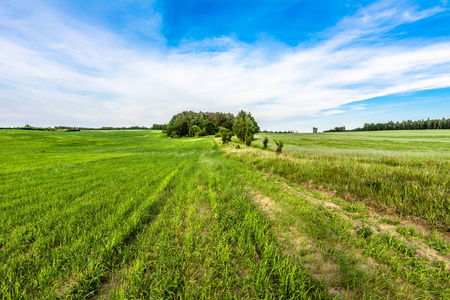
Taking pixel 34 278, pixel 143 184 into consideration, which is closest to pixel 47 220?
pixel 34 278

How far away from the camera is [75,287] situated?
8.15 feet

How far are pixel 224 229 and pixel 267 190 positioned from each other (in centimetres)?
422

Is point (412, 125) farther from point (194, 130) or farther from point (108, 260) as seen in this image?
point (108, 260)

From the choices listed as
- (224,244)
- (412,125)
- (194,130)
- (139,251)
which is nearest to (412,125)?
(412,125)

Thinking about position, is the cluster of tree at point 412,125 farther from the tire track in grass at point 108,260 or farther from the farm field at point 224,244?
the tire track in grass at point 108,260

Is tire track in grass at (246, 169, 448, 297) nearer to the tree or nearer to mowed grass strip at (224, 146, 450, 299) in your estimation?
mowed grass strip at (224, 146, 450, 299)

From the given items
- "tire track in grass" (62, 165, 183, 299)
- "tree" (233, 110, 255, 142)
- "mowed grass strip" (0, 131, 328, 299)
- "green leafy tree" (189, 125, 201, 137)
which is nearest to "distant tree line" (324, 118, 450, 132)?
"tree" (233, 110, 255, 142)

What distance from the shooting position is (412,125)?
90.2m

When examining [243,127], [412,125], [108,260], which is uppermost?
[412,125]

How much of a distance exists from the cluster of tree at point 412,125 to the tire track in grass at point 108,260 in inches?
5616

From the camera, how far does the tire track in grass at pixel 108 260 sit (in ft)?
8.15

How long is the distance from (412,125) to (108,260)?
146738 millimetres

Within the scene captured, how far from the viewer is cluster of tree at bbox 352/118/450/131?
82650mm

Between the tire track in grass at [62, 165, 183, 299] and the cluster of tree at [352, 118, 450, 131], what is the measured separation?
468 ft
